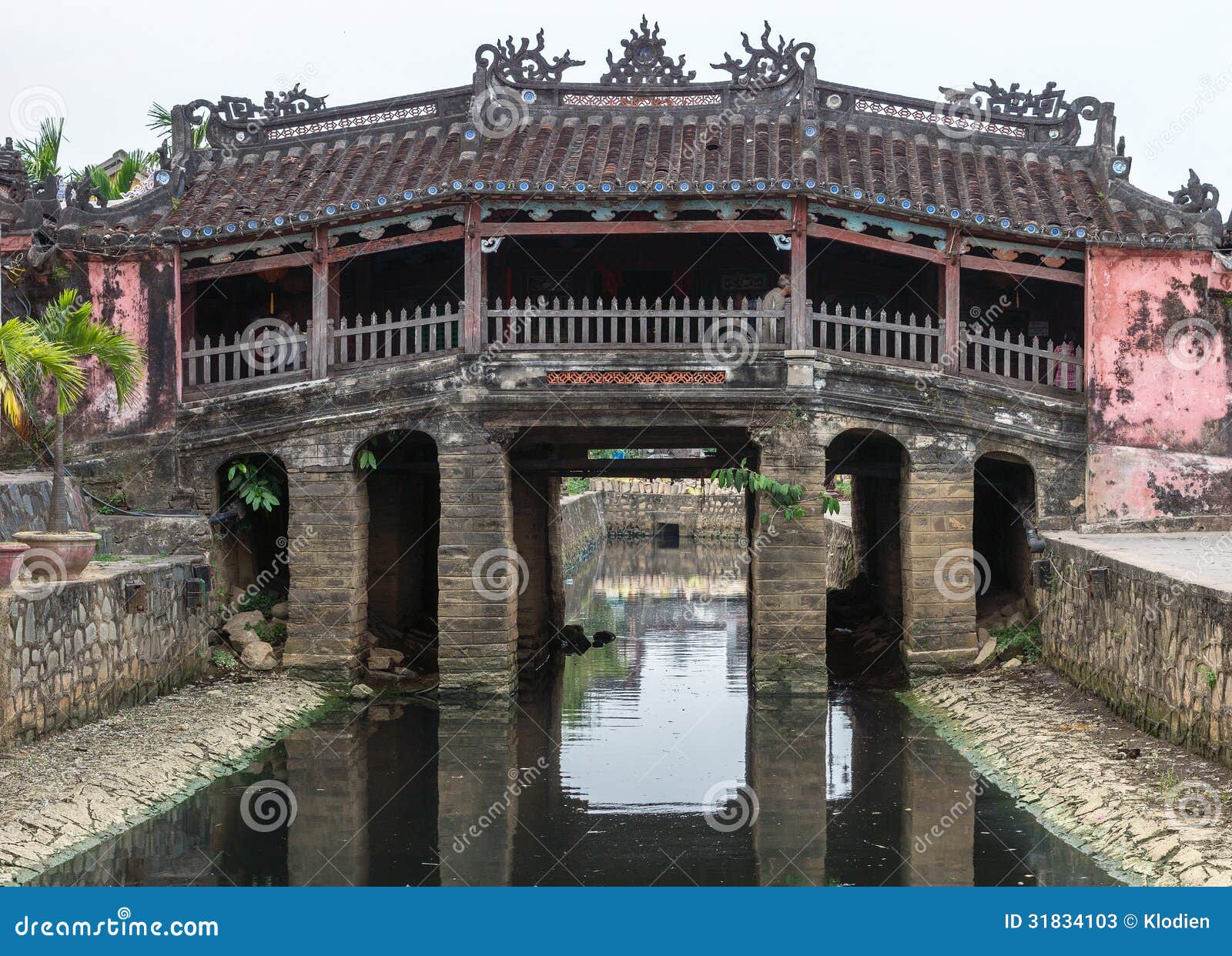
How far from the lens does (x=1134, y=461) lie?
58.9ft

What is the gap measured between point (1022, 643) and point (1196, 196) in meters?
5.95

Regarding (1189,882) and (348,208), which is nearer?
(1189,882)

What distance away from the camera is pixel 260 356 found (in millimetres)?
19828

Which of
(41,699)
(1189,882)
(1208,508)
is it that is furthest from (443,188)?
(1189,882)

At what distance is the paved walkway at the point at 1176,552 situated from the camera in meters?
12.6

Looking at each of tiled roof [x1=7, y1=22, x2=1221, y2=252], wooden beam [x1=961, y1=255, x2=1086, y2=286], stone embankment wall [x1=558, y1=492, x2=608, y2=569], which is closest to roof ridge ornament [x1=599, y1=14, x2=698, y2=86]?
tiled roof [x1=7, y1=22, x2=1221, y2=252]

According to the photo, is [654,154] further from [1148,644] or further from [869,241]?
[1148,644]

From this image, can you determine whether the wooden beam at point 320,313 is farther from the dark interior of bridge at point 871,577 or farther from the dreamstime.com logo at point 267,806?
the dark interior of bridge at point 871,577

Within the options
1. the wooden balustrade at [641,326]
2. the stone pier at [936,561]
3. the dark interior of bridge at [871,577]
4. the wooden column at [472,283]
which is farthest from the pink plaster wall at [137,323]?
the stone pier at [936,561]

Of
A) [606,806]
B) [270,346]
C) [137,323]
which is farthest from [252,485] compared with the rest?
[606,806]

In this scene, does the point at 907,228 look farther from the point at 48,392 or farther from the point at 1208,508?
the point at 48,392

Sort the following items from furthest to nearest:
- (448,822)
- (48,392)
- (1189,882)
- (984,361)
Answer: (984,361) < (48,392) < (448,822) < (1189,882)

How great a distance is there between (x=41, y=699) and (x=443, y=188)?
7532 millimetres

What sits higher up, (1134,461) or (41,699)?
(1134,461)
